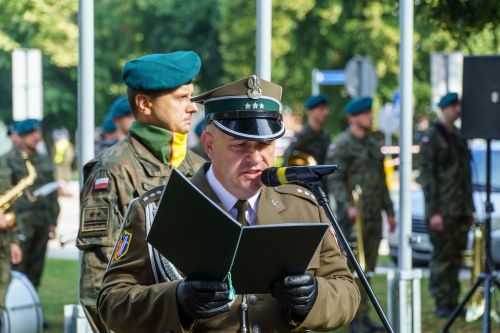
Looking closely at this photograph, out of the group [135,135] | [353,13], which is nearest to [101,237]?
[135,135]

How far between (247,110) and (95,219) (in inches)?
56.5

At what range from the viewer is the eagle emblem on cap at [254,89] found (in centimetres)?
440

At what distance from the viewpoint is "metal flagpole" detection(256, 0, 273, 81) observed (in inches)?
276

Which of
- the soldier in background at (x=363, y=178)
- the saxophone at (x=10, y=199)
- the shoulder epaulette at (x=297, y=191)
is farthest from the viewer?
the soldier in background at (x=363, y=178)

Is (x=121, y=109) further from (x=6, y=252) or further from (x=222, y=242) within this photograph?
(x=222, y=242)

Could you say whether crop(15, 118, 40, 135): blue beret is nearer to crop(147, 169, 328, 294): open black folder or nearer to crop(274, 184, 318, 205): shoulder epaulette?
crop(274, 184, 318, 205): shoulder epaulette

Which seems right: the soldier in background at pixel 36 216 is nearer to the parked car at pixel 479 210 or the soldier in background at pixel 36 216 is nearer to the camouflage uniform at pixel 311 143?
the camouflage uniform at pixel 311 143

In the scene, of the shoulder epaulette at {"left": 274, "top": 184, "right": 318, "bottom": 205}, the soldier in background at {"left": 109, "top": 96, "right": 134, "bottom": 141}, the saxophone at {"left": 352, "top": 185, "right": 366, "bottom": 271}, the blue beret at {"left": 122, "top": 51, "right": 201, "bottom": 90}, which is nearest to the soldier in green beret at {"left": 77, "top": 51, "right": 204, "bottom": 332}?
the blue beret at {"left": 122, "top": 51, "right": 201, "bottom": 90}

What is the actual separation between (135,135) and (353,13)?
31906mm

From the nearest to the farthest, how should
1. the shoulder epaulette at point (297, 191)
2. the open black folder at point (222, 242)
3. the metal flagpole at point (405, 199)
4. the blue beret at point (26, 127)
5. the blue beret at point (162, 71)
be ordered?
the open black folder at point (222, 242)
the shoulder epaulette at point (297, 191)
the blue beret at point (162, 71)
the metal flagpole at point (405, 199)
the blue beret at point (26, 127)

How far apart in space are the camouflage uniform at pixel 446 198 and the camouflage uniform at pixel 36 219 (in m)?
4.11

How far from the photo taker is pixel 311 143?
14156 millimetres

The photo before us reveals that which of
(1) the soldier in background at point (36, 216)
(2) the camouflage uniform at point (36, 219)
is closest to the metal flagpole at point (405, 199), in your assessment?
(1) the soldier in background at point (36, 216)

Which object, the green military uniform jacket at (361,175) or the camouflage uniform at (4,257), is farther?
the green military uniform jacket at (361,175)
